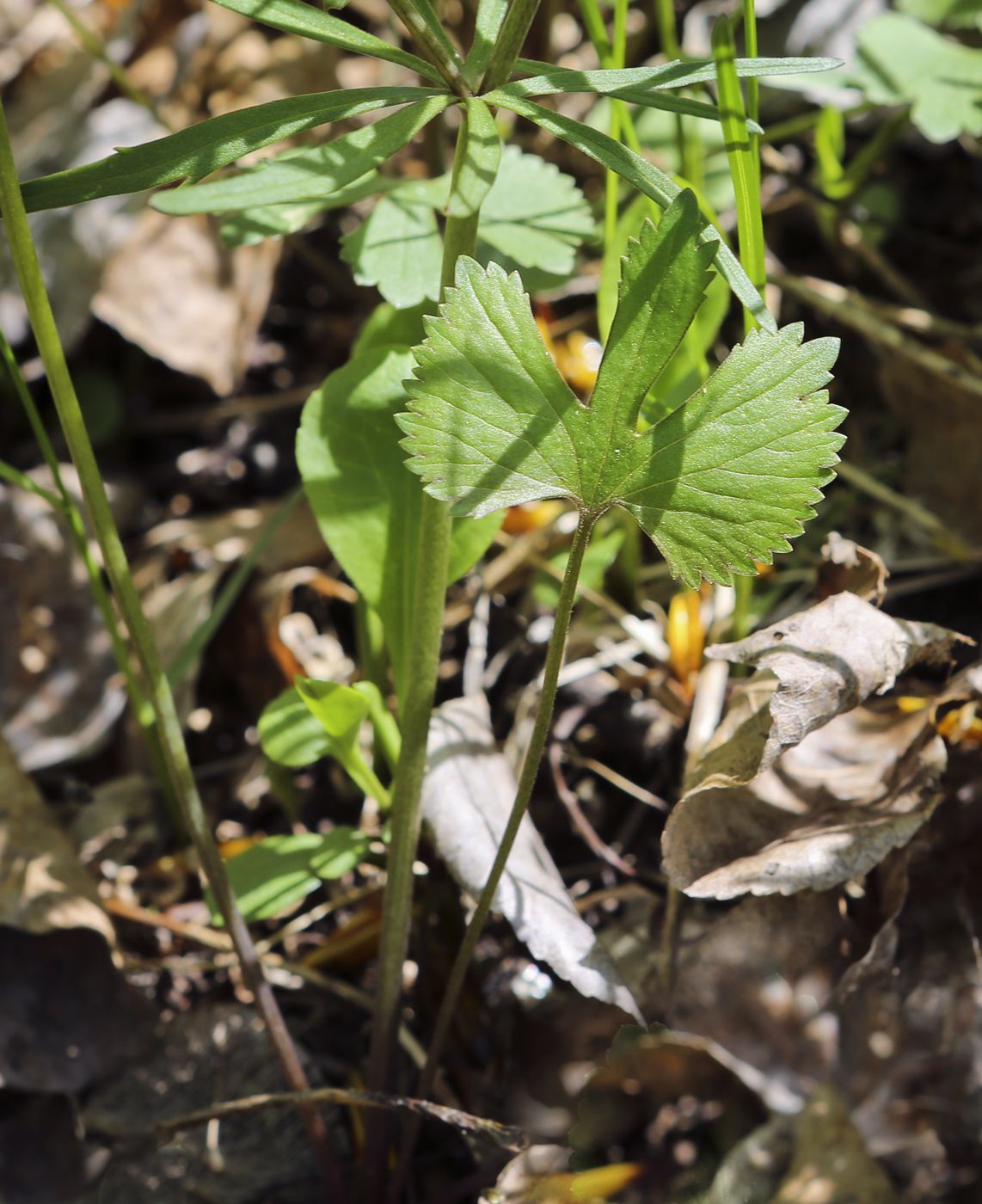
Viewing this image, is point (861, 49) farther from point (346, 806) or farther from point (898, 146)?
point (346, 806)

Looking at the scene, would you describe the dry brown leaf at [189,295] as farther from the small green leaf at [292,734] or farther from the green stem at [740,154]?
the green stem at [740,154]

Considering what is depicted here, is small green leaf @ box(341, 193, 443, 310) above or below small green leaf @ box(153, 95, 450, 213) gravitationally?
below

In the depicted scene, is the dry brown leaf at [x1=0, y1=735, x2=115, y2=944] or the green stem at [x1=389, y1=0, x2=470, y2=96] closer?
the green stem at [x1=389, y1=0, x2=470, y2=96]

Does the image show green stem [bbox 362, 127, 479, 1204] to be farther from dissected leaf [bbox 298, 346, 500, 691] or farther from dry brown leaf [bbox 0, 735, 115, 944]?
dry brown leaf [bbox 0, 735, 115, 944]

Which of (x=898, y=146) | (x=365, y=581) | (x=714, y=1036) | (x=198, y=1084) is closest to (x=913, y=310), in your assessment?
(x=898, y=146)

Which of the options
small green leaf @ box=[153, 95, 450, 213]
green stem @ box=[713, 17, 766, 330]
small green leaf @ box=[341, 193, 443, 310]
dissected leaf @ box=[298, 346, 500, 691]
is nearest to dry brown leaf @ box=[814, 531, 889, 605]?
green stem @ box=[713, 17, 766, 330]

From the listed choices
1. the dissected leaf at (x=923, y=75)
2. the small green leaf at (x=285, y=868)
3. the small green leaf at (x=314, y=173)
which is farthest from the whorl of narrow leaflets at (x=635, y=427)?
the dissected leaf at (x=923, y=75)
